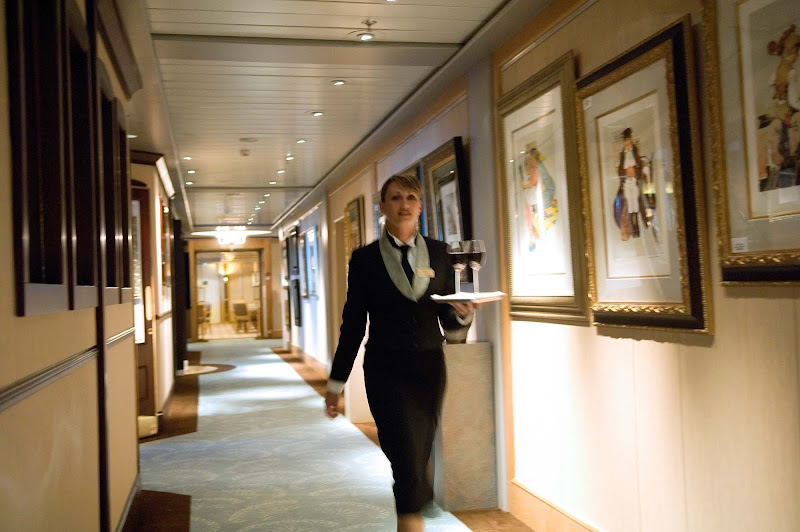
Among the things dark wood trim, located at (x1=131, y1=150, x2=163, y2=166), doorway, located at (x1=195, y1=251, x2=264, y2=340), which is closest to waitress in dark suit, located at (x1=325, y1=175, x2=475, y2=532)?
dark wood trim, located at (x1=131, y1=150, x2=163, y2=166)

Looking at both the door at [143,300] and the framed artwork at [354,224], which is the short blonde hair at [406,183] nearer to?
the framed artwork at [354,224]

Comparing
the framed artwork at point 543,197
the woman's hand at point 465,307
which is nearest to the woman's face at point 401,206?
the woman's hand at point 465,307

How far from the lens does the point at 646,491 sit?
10.6 feet

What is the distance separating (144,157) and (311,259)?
568 centimetres

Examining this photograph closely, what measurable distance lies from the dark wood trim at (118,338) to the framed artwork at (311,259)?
24.0ft

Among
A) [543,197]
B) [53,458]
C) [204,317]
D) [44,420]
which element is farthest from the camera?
[204,317]

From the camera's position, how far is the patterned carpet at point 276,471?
466cm

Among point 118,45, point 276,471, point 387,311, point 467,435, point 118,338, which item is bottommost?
point 276,471

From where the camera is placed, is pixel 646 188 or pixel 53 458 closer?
pixel 53 458

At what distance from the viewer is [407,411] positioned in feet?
9.45

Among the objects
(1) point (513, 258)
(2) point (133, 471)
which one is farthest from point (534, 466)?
(2) point (133, 471)

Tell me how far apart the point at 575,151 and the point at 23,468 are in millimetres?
2729

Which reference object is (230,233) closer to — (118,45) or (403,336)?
(118,45)

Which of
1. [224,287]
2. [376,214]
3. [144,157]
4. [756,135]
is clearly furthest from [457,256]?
[224,287]
